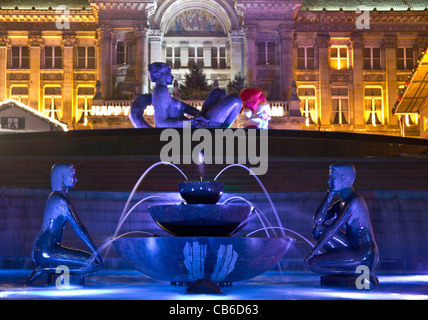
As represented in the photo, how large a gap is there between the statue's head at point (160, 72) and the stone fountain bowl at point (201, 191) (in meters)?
5.85

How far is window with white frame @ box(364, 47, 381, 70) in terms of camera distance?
51.5m

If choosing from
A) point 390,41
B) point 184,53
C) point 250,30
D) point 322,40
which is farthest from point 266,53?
point 390,41

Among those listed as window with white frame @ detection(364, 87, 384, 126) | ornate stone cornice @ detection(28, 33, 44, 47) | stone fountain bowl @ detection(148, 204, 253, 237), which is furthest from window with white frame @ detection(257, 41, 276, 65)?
stone fountain bowl @ detection(148, 204, 253, 237)

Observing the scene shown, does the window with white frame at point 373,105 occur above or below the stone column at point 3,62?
below

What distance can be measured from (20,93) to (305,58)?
21.3 m

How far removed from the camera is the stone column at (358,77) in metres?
50.5

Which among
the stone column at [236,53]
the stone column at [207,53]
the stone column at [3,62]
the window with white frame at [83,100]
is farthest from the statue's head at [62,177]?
the stone column at [3,62]

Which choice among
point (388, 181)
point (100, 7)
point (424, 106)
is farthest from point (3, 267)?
point (100, 7)

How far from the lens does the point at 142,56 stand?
47312mm

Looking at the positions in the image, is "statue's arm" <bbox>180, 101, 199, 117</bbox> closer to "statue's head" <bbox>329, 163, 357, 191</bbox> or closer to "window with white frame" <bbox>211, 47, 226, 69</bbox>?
"statue's head" <bbox>329, 163, 357, 191</bbox>

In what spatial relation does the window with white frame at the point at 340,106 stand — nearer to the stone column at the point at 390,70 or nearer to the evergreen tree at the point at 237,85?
the stone column at the point at 390,70

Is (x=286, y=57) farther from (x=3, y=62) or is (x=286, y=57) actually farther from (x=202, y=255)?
(x=202, y=255)

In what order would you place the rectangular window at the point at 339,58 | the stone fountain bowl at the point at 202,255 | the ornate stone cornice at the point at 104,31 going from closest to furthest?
the stone fountain bowl at the point at 202,255, the ornate stone cornice at the point at 104,31, the rectangular window at the point at 339,58

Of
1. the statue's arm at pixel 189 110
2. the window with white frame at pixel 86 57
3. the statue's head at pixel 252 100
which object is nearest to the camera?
the statue's arm at pixel 189 110
